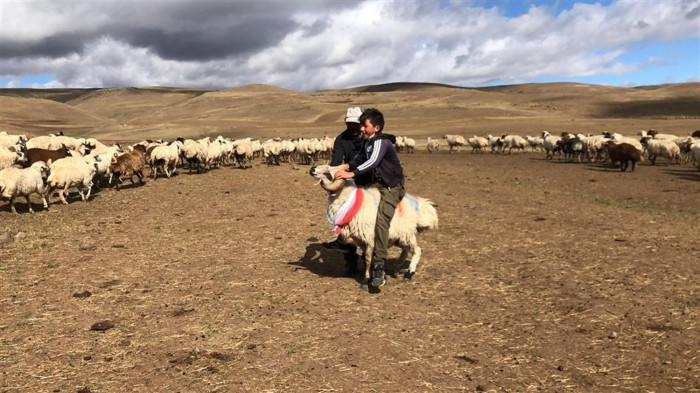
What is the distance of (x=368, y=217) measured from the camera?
6641mm

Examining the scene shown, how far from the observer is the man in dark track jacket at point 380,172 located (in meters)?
6.36

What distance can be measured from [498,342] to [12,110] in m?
140

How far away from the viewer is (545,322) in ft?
18.6

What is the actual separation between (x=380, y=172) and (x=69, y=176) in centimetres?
1100

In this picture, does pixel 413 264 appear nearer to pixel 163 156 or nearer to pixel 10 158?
pixel 163 156

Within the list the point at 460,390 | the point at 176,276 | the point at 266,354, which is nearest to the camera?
the point at 460,390

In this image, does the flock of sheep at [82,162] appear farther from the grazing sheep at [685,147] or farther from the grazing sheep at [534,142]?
the grazing sheep at [685,147]

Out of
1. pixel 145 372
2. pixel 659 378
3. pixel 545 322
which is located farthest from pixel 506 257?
pixel 145 372

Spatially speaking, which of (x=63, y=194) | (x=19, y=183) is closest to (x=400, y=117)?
(x=63, y=194)

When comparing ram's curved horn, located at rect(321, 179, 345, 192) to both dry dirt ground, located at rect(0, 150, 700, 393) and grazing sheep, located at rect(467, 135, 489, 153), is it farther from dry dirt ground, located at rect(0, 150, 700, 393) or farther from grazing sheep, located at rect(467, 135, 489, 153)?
grazing sheep, located at rect(467, 135, 489, 153)

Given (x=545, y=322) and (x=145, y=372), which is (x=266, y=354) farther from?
(x=545, y=322)

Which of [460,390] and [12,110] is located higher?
[12,110]

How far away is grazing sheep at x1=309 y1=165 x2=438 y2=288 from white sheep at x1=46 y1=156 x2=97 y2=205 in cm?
1020

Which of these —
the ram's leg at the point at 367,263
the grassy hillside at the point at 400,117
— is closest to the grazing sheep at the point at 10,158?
the ram's leg at the point at 367,263
